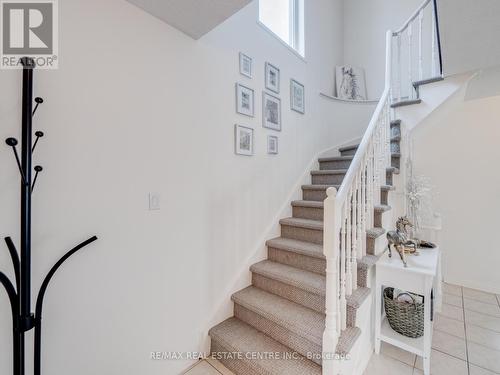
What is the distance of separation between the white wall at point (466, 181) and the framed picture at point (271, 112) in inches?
71.6

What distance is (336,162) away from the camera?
311cm

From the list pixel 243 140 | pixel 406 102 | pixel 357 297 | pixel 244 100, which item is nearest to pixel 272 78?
pixel 244 100

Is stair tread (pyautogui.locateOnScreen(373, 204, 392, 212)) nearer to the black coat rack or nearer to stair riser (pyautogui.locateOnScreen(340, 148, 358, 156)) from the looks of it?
stair riser (pyautogui.locateOnScreen(340, 148, 358, 156))

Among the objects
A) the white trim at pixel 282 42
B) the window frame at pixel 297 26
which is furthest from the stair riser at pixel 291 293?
the window frame at pixel 297 26

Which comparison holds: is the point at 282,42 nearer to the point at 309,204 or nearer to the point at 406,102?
the point at 406,102

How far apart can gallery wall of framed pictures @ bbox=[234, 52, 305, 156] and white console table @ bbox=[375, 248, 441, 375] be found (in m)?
1.44

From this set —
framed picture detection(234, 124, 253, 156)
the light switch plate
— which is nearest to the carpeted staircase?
framed picture detection(234, 124, 253, 156)

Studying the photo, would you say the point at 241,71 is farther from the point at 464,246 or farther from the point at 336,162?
the point at 464,246

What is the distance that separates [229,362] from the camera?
5.68 ft

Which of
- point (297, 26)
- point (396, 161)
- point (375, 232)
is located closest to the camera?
point (375, 232)

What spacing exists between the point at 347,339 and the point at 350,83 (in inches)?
138

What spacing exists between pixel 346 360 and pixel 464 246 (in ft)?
8.57

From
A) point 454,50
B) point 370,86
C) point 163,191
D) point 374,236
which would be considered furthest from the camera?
point 370,86

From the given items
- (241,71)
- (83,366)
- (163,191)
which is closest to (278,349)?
(83,366)
